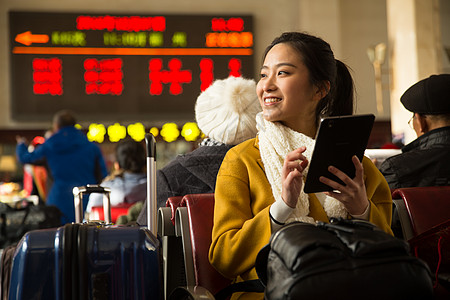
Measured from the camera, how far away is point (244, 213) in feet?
6.68

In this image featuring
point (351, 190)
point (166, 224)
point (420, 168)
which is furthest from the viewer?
point (420, 168)

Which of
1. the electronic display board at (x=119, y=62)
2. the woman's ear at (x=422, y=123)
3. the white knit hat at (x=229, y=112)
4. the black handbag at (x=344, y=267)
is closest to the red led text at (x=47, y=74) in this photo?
the electronic display board at (x=119, y=62)

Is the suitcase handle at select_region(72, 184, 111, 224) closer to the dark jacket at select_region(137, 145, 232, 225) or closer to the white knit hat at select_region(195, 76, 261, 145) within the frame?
the dark jacket at select_region(137, 145, 232, 225)

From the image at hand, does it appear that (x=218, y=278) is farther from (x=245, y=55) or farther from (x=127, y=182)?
(x=245, y=55)

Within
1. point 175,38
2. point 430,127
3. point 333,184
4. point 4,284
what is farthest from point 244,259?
point 175,38

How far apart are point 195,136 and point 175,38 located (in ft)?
6.01

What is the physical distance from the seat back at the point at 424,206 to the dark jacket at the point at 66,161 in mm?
4269

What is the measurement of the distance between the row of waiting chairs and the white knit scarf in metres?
0.31

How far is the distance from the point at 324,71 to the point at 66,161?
4478mm

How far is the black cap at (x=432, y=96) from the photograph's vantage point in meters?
2.94

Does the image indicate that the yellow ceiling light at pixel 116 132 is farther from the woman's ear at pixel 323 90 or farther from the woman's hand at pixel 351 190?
the woman's hand at pixel 351 190

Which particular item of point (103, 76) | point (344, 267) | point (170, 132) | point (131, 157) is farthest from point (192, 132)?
point (344, 267)

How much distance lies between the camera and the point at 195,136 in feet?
38.5

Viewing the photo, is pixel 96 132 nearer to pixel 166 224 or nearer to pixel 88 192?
pixel 88 192
